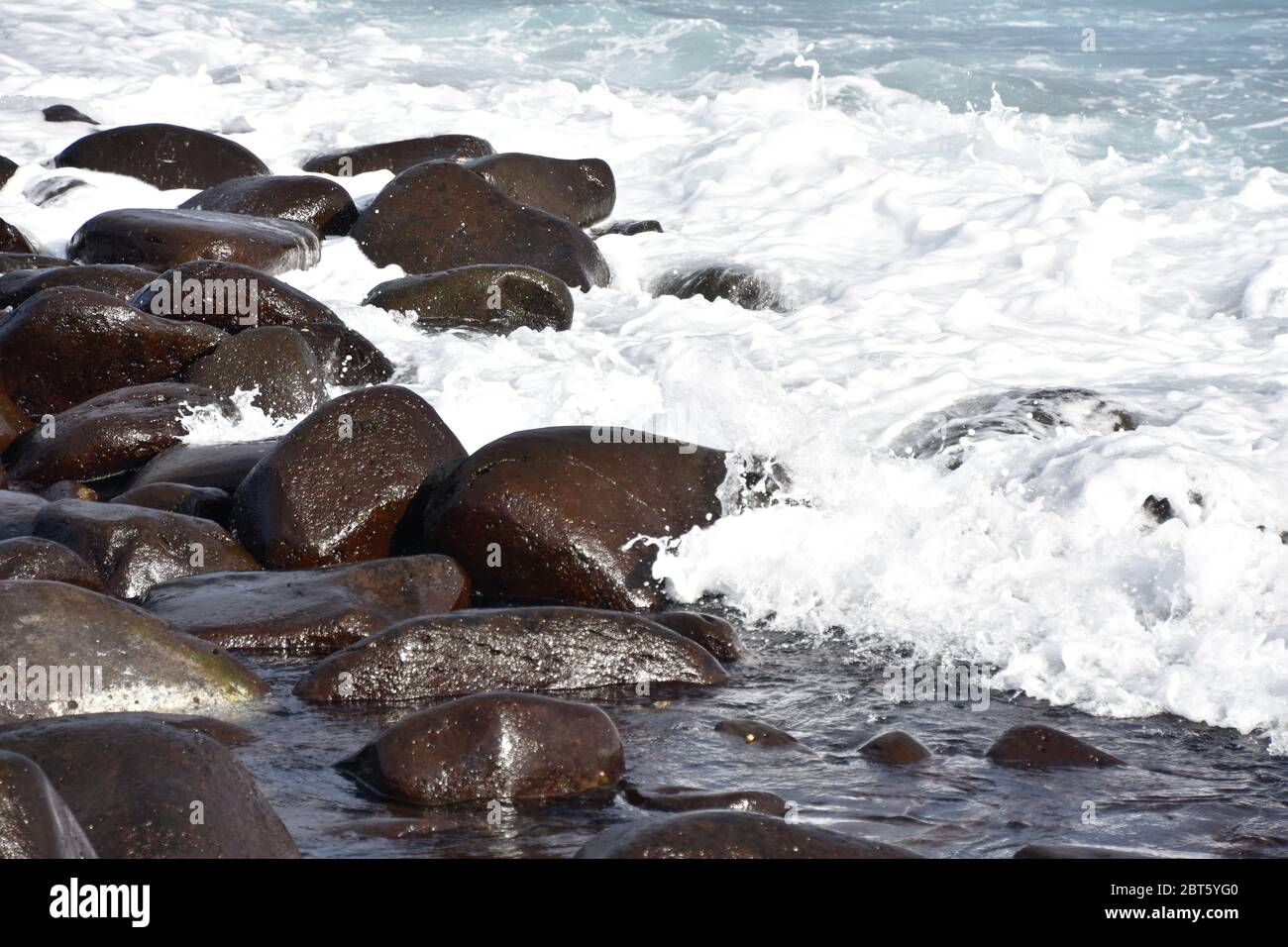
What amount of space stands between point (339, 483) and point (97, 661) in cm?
179

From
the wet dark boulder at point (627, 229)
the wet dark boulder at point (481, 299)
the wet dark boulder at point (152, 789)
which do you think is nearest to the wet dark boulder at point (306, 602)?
the wet dark boulder at point (152, 789)

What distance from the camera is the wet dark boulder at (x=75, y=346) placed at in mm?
7242

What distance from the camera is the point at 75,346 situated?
7.25 meters

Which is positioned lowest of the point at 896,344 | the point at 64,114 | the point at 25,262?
the point at 896,344

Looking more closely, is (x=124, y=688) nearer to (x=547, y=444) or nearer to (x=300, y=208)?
(x=547, y=444)

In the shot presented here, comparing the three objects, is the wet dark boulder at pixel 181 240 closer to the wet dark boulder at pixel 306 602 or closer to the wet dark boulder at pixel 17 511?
the wet dark boulder at pixel 17 511

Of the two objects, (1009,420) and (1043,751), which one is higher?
(1009,420)

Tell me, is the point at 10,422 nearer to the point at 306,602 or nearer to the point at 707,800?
the point at 306,602

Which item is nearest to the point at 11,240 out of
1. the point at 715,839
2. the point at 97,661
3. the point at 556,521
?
the point at 556,521

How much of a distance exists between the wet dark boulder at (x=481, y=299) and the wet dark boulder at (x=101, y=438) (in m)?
2.28

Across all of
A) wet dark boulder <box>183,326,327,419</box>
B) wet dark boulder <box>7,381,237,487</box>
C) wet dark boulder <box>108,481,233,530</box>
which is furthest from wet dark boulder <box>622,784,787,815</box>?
wet dark boulder <box>183,326,327,419</box>

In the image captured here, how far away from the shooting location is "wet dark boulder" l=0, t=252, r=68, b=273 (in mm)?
8688
